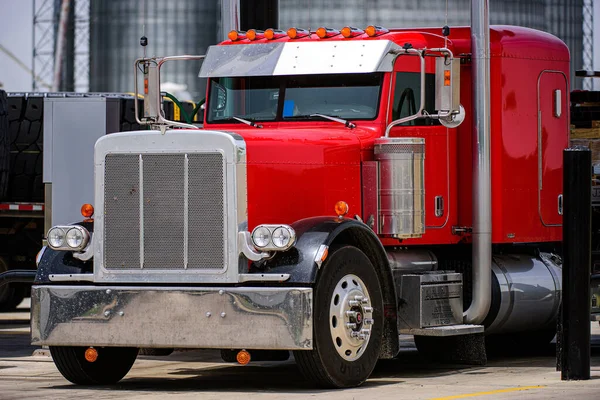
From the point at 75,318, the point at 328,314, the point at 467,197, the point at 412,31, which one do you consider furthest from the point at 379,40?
the point at 75,318

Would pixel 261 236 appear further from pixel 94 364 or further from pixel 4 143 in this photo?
pixel 4 143

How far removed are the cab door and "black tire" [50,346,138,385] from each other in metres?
4.39

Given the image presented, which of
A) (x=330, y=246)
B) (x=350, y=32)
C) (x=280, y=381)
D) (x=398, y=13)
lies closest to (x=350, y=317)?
(x=330, y=246)

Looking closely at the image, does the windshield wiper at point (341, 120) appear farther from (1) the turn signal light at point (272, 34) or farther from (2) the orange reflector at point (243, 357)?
(2) the orange reflector at point (243, 357)

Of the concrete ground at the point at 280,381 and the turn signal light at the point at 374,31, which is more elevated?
the turn signal light at the point at 374,31

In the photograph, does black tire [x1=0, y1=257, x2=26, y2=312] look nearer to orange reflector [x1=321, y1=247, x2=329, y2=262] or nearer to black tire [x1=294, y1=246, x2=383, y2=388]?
black tire [x1=294, y1=246, x2=383, y2=388]

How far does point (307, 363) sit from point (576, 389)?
1984 millimetres

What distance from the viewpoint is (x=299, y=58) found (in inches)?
490

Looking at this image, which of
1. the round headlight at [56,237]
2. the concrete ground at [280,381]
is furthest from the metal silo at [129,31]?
the round headlight at [56,237]

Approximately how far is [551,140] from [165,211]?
15.5 ft

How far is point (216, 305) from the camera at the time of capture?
34.3 feet

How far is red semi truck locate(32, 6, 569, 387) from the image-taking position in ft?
34.6

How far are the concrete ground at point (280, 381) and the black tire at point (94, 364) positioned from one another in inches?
4.4

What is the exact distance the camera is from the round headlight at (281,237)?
1035 cm
